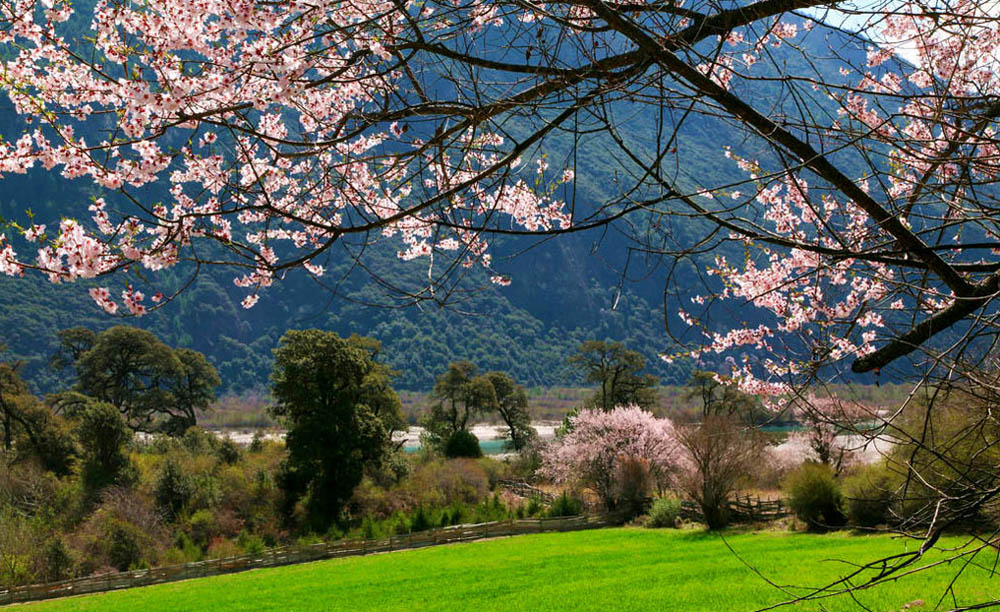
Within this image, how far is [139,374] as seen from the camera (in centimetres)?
3716

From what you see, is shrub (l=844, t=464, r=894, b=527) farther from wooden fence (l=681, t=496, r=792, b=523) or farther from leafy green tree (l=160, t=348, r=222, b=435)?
leafy green tree (l=160, t=348, r=222, b=435)

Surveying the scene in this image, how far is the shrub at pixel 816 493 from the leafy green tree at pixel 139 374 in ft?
96.6

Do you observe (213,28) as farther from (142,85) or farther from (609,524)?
(609,524)

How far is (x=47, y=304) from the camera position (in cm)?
8381

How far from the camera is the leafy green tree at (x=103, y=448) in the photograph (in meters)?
19.3

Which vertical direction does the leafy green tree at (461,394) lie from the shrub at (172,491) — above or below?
above

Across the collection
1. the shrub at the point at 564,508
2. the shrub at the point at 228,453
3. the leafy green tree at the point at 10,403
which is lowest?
the shrub at the point at 564,508

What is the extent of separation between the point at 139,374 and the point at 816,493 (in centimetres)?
3410

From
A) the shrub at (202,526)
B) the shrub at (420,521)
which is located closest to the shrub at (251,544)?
the shrub at (202,526)

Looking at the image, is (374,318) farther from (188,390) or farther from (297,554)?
(297,554)

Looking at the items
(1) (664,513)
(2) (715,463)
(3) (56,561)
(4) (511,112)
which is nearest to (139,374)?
(3) (56,561)

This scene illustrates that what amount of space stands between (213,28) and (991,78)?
3977 mm

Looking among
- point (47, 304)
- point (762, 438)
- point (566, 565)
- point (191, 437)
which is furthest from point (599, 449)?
point (47, 304)

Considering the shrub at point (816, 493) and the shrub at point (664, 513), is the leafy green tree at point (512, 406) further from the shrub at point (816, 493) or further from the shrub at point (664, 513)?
the shrub at point (816, 493)
